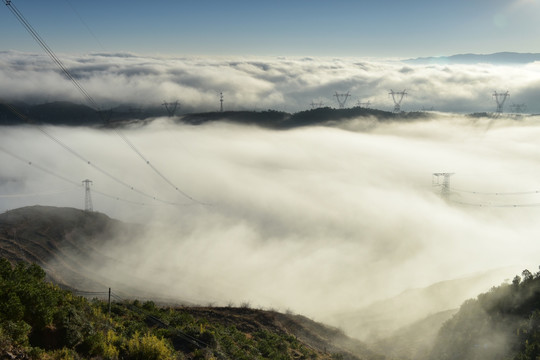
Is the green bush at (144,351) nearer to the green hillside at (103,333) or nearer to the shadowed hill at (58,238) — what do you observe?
the green hillside at (103,333)

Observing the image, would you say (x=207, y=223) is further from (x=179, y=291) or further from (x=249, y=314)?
(x=249, y=314)

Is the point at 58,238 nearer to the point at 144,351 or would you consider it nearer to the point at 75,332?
the point at 75,332

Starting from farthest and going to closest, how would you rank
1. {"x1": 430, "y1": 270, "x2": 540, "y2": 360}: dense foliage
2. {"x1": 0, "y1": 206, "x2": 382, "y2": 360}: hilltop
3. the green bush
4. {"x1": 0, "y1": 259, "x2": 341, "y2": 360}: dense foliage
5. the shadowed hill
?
the shadowed hill
{"x1": 0, "y1": 206, "x2": 382, "y2": 360}: hilltop
{"x1": 430, "y1": 270, "x2": 540, "y2": 360}: dense foliage
the green bush
{"x1": 0, "y1": 259, "x2": 341, "y2": 360}: dense foliage

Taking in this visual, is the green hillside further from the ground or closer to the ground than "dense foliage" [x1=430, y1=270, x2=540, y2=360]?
further from the ground

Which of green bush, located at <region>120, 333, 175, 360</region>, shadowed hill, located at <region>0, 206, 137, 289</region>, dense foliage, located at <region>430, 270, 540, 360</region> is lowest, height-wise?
shadowed hill, located at <region>0, 206, 137, 289</region>

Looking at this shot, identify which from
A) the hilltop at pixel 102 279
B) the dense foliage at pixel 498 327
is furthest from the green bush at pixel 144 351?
the dense foliage at pixel 498 327

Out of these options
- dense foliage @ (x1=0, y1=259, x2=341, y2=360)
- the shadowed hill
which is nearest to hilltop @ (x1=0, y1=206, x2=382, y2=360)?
the shadowed hill

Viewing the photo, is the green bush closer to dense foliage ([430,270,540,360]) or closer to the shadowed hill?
dense foliage ([430,270,540,360])

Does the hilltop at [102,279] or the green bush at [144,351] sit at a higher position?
the green bush at [144,351]

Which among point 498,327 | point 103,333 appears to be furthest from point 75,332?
point 498,327
